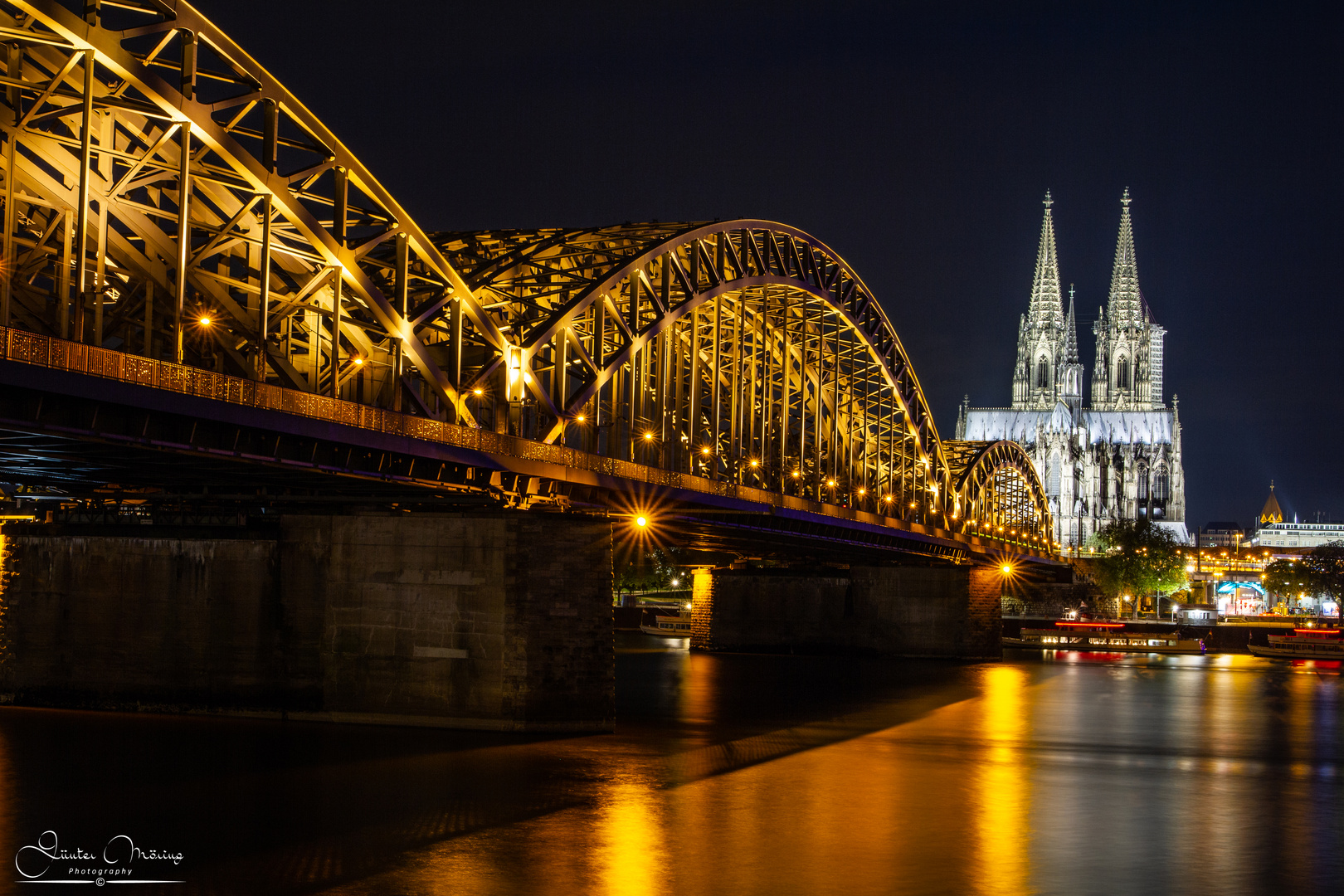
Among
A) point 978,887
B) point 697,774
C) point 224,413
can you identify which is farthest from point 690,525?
point 978,887

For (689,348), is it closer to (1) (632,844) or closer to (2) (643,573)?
(1) (632,844)

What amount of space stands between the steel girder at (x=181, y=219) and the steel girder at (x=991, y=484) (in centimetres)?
8513

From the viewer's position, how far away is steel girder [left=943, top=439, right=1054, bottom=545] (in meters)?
135

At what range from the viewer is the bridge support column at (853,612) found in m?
112

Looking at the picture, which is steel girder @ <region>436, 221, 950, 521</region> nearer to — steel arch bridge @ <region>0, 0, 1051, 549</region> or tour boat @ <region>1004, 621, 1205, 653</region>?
steel arch bridge @ <region>0, 0, 1051, 549</region>

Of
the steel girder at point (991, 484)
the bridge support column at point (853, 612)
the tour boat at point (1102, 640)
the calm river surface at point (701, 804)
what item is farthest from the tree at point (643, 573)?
the calm river surface at point (701, 804)

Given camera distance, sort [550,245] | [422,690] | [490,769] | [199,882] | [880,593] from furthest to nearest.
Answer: [880,593] < [550,245] < [422,690] < [490,769] < [199,882]

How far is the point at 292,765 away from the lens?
42.2 meters

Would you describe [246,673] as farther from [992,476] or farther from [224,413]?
[992,476]

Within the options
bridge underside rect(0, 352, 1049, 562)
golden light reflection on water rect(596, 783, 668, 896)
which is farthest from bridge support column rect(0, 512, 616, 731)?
golden light reflection on water rect(596, 783, 668, 896)

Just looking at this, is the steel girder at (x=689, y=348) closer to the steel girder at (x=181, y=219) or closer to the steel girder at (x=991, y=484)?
the steel girder at (x=181, y=219)

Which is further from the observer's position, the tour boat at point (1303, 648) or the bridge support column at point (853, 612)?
the tour boat at point (1303, 648)

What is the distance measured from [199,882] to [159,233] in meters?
21.3

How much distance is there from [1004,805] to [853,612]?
73298 mm
